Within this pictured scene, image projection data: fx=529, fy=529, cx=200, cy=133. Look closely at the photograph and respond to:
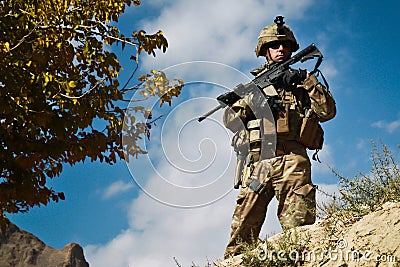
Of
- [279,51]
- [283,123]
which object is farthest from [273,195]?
[279,51]

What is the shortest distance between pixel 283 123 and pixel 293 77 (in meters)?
0.56

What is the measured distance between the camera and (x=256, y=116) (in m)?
6.35

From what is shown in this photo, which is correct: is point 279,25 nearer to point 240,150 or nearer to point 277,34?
point 277,34

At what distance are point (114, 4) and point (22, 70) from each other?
5.81ft

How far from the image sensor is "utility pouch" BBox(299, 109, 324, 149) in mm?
6090

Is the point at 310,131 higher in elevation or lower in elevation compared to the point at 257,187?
higher

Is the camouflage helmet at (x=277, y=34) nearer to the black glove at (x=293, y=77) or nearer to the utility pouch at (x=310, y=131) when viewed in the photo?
the black glove at (x=293, y=77)

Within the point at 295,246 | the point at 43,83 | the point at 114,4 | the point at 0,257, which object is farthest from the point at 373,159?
the point at 0,257

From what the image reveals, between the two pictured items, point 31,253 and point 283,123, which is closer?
point 283,123

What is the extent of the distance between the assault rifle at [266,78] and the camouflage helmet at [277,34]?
0.31 m

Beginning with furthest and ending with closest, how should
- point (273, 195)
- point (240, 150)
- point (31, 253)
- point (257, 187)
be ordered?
1. point (31, 253)
2. point (240, 150)
3. point (273, 195)
4. point (257, 187)

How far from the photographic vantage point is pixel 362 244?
403 cm

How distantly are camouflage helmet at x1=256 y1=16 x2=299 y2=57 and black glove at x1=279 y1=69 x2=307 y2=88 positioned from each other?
0.49 metres

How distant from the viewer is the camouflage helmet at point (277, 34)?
6504mm
